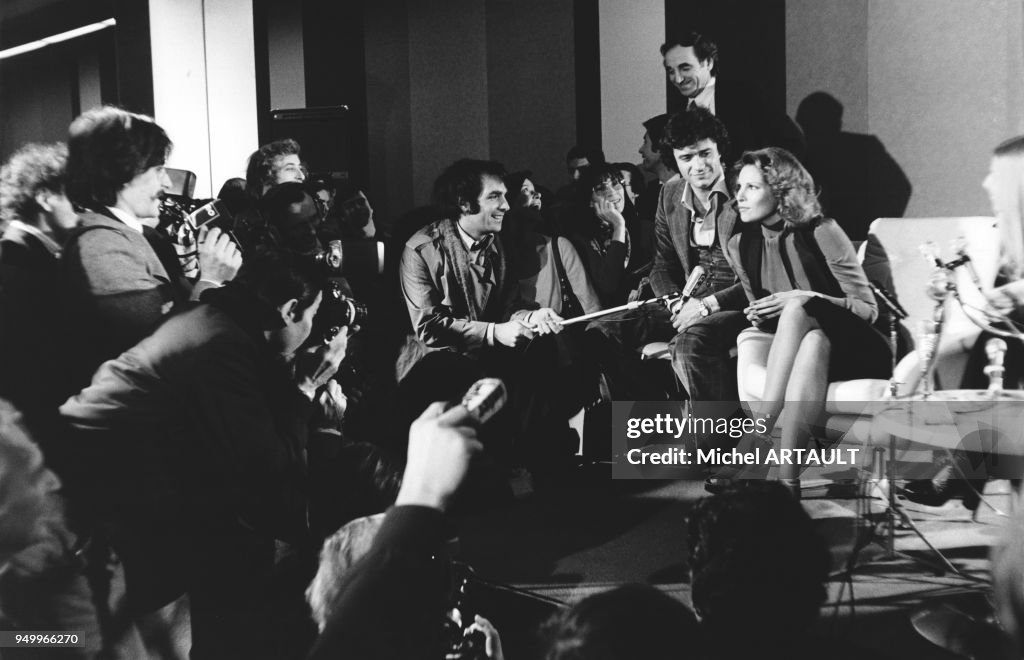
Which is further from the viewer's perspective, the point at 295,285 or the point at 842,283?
the point at 295,285

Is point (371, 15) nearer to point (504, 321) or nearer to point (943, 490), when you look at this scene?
point (504, 321)

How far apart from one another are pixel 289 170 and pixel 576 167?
783 mm

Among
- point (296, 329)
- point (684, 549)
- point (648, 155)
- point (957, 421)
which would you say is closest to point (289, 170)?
point (296, 329)

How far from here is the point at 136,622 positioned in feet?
8.27

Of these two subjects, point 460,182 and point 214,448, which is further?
point 460,182

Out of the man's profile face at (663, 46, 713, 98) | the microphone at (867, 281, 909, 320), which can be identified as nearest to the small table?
the microphone at (867, 281, 909, 320)

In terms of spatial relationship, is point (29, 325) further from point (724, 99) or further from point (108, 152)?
point (724, 99)

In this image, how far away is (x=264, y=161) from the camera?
2.63 m

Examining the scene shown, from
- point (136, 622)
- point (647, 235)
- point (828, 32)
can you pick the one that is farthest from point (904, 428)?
point (136, 622)

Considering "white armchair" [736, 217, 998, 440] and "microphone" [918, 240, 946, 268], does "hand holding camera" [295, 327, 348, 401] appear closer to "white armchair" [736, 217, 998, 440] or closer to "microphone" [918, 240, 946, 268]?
"white armchair" [736, 217, 998, 440]

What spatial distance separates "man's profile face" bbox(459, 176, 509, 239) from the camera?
263 cm

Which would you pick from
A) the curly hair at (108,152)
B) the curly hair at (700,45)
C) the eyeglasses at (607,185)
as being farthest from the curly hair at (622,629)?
the curly hair at (108,152)

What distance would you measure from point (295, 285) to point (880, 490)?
1.59 meters

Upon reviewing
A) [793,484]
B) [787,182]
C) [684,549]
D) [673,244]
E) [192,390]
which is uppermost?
[787,182]
